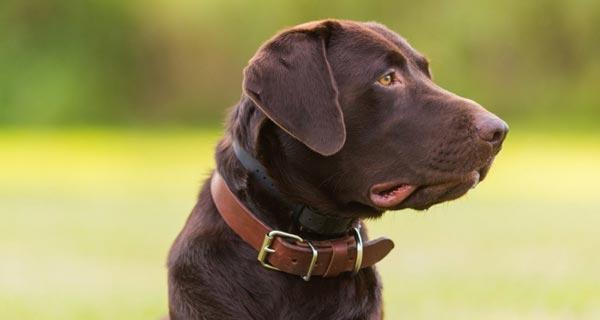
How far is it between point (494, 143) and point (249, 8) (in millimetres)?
24655

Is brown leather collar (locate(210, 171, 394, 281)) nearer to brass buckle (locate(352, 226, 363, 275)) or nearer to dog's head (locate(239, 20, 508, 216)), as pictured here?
brass buckle (locate(352, 226, 363, 275))

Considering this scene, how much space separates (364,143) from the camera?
13.1ft

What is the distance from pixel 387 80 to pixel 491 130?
17.7 inches

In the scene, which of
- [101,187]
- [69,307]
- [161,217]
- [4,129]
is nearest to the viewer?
[69,307]

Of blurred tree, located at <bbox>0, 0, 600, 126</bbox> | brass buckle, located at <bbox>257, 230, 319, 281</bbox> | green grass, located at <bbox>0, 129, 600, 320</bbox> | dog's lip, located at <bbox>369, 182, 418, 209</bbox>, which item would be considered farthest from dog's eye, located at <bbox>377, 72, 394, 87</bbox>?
blurred tree, located at <bbox>0, 0, 600, 126</bbox>

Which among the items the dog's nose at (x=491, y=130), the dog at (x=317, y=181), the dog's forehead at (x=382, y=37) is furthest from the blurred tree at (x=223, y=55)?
Answer: the dog's nose at (x=491, y=130)

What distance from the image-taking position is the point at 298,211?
3.94 meters

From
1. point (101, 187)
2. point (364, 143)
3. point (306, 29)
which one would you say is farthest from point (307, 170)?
point (101, 187)

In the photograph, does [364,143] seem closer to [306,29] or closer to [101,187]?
[306,29]

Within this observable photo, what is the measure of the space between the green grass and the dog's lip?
0.75 m

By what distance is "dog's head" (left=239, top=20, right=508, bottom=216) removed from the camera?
381cm

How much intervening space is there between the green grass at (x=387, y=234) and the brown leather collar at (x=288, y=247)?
19.7 inches

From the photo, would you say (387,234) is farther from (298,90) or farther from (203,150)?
(203,150)

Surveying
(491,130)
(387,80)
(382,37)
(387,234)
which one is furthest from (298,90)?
(387,234)
